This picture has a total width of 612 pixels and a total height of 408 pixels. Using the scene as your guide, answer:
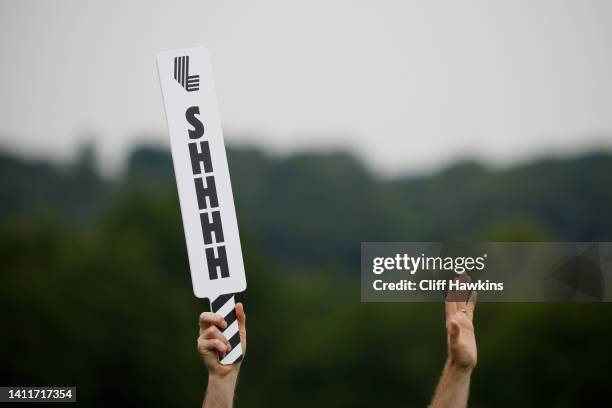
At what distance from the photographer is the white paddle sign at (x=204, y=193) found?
507cm

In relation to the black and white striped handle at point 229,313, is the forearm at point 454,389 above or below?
below

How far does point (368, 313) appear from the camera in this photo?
183 ft

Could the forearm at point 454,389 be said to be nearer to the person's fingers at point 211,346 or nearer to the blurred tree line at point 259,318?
the person's fingers at point 211,346

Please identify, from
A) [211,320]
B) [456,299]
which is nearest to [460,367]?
[456,299]

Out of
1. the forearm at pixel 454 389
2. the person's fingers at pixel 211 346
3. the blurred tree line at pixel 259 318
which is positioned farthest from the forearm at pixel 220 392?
the blurred tree line at pixel 259 318

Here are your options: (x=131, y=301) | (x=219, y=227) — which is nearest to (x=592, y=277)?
(x=219, y=227)

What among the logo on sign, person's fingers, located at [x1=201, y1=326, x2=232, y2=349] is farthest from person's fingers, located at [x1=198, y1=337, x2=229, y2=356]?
the logo on sign

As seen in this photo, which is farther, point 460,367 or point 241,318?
point 241,318

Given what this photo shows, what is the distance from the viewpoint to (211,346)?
4.79 metres

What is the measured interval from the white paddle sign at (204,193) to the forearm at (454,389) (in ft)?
3.72

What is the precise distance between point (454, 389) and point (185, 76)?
2.24 metres

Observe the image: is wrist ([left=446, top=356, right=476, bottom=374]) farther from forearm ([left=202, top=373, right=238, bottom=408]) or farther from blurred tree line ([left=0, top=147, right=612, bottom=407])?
blurred tree line ([left=0, top=147, right=612, bottom=407])

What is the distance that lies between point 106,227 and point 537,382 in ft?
95.1

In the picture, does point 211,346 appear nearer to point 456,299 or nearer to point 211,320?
point 211,320
